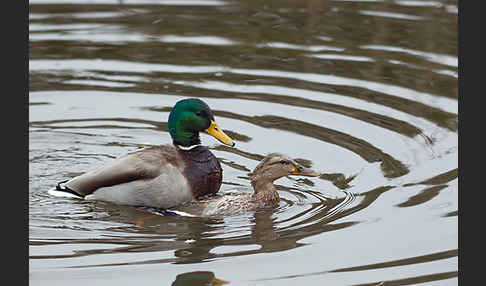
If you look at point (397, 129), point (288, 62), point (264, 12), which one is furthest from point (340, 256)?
point (264, 12)

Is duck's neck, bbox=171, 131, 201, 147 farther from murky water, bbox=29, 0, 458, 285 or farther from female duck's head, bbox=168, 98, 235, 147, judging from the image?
murky water, bbox=29, 0, 458, 285

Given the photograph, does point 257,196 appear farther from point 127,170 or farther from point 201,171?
point 127,170

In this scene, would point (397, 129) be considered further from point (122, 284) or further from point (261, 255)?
point (122, 284)

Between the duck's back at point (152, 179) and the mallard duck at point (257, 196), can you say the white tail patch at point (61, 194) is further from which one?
A: the mallard duck at point (257, 196)

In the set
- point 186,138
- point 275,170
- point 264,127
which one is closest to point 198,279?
point 275,170

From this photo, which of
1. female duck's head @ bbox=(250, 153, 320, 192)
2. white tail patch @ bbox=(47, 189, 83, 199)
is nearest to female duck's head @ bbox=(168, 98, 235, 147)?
female duck's head @ bbox=(250, 153, 320, 192)

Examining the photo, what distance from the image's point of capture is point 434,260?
8867 millimetres

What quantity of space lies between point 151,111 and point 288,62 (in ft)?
8.09

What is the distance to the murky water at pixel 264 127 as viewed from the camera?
8898 mm

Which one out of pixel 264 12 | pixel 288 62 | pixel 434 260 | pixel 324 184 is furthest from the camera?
pixel 264 12

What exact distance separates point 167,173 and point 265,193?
977 mm

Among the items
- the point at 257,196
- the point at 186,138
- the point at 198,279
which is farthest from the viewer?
the point at 186,138

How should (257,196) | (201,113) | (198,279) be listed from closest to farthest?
(198,279)
(257,196)
(201,113)

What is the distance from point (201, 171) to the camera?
422 inches
